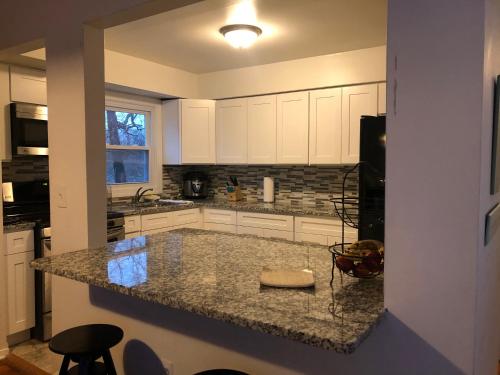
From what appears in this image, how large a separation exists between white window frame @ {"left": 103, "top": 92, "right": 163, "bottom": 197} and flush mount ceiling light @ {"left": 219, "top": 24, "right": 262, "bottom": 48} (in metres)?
1.63

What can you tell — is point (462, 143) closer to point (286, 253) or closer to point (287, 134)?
point (286, 253)

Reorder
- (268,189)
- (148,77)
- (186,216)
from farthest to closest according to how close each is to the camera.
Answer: (268,189) → (186,216) → (148,77)

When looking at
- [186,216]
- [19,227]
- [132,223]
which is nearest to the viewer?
[19,227]

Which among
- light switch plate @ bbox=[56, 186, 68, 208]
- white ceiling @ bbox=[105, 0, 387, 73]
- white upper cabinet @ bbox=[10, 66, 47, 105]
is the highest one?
white ceiling @ bbox=[105, 0, 387, 73]

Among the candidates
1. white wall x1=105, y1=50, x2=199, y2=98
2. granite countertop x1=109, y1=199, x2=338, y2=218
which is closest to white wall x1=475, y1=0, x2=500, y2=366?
granite countertop x1=109, y1=199, x2=338, y2=218

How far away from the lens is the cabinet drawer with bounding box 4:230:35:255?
111 inches

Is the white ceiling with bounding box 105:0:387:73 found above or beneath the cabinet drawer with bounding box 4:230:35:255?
above

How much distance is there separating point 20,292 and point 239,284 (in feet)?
7.49

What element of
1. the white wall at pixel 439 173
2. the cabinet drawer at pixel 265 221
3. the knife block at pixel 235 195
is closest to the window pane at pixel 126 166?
the knife block at pixel 235 195

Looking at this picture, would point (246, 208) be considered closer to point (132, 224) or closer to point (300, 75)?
point (132, 224)

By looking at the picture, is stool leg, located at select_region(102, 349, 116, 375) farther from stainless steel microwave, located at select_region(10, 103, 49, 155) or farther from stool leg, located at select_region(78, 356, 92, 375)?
stainless steel microwave, located at select_region(10, 103, 49, 155)

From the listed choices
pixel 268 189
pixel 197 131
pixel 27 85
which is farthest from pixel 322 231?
pixel 27 85

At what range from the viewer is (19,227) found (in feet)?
9.43

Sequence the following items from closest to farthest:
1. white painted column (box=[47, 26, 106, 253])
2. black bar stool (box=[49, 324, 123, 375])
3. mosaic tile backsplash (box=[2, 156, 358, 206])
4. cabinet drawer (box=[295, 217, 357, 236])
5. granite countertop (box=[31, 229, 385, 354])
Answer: granite countertop (box=[31, 229, 385, 354]), black bar stool (box=[49, 324, 123, 375]), white painted column (box=[47, 26, 106, 253]), mosaic tile backsplash (box=[2, 156, 358, 206]), cabinet drawer (box=[295, 217, 357, 236])
